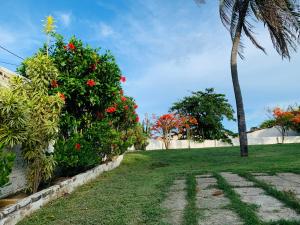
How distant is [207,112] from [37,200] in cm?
2253

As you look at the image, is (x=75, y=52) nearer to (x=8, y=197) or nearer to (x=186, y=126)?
(x=8, y=197)

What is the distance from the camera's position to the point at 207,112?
26297mm

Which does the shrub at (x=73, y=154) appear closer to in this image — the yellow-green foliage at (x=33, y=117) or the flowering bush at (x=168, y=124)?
the yellow-green foliage at (x=33, y=117)

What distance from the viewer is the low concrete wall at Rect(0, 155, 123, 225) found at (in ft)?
12.8

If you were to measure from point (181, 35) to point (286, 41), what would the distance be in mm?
5134

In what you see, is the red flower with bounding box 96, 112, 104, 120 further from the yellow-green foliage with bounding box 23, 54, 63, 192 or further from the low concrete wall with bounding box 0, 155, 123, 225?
the yellow-green foliage with bounding box 23, 54, 63, 192

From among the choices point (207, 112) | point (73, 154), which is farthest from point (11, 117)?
point (207, 112)

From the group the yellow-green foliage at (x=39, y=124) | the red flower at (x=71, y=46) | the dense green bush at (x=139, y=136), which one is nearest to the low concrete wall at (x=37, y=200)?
the yellow-green foliage at (x=39, y=124)

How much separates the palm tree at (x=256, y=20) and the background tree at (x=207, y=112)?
41.6 feet

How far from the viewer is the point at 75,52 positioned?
26.0 ft

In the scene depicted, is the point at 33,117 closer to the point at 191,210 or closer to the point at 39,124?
the point at 39,124

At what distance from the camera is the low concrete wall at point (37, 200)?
391cm

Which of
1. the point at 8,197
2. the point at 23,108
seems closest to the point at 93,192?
the point at 8,197

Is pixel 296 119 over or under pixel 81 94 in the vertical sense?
over
